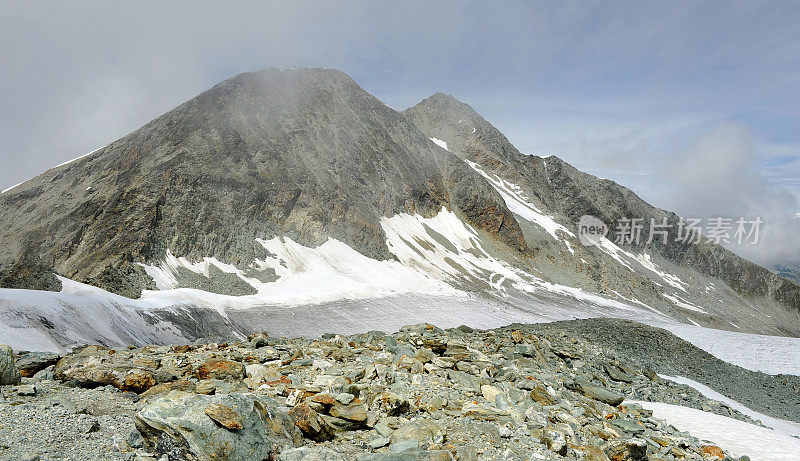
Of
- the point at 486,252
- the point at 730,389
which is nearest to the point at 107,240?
the point at 730,389

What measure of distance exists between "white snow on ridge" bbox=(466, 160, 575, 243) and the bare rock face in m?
17.0

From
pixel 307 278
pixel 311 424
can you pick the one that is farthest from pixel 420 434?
pixel 307 278

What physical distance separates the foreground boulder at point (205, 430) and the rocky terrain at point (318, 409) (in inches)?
0.6

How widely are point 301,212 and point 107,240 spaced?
23227 millimetres

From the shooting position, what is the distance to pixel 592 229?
123750 mm

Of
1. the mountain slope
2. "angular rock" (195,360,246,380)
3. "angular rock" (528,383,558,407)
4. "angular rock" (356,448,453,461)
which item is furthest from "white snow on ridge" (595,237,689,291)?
"angular rock" (356,448,453,461)

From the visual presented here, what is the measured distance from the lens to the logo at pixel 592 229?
116544mm

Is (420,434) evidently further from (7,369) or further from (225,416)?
(7,369)

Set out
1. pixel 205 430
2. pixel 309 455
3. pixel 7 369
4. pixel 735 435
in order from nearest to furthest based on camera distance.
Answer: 1. pixel 205 430
2. pixel 309 455
3. pixel 7 369
4. pixel 735 435

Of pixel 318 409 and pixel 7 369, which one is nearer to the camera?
pixel 318 409

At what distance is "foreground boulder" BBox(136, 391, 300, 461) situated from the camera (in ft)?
16.5

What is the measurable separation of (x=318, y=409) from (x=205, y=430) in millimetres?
2316

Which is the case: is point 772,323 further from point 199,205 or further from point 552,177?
point 199,205

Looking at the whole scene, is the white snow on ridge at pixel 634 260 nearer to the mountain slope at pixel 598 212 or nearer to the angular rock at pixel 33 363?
the mountain slope at pixel 598 212
